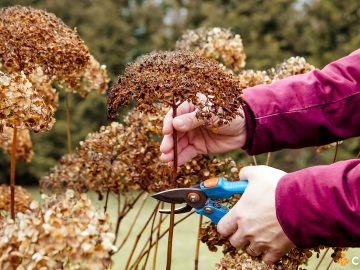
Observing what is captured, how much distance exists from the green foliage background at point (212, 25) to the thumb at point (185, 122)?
8160 mm

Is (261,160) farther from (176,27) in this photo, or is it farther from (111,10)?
(111,10)

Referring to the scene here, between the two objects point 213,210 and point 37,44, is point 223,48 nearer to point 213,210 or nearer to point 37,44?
point 37,44

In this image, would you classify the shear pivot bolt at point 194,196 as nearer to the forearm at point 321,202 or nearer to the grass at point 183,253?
the forearm at point 321,202

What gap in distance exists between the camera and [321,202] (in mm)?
1811

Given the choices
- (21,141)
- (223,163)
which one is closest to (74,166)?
(21,141)

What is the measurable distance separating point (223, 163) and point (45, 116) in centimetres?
66

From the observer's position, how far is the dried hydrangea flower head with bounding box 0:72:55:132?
200cm

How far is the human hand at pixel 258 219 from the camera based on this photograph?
1848mm

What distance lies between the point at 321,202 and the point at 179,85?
0.44 metres

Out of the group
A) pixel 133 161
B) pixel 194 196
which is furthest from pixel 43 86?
pixel 194 196

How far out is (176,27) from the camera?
11742 mm

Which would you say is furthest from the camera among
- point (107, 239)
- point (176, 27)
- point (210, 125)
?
point (176, 27)

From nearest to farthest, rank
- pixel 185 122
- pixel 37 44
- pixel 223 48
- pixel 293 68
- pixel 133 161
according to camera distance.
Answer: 1. pixel 185 122
2. pixel 37 44
3. pixel 133 161
4. pixel 293 68
5. pixel 223 48

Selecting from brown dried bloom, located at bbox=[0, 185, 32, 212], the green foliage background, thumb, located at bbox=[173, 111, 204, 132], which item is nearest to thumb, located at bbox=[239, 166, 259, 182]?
thumb, located at bbox=[173, 111, 204, 132]
